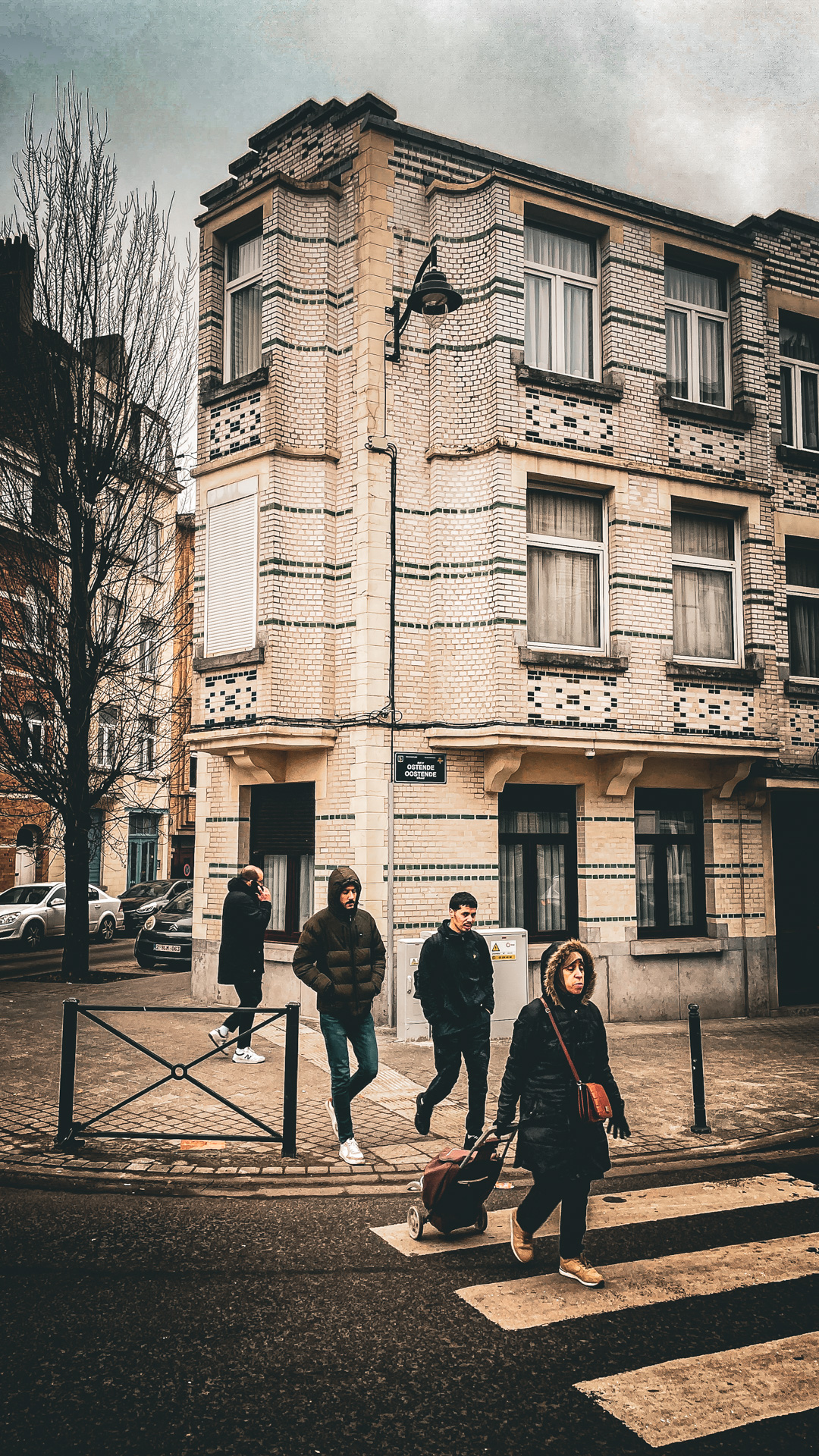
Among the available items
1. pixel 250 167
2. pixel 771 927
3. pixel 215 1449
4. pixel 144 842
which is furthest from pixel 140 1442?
pixel 144 842

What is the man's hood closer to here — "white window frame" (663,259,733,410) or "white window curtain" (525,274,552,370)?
"white window curtain" (525,274,552,370)

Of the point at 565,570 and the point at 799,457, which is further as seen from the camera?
the point at 799,457

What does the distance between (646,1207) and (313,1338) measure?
2653mm

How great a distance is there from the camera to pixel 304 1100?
819cm

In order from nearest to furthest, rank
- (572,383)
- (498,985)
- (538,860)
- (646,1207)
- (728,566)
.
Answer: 1. (646,1207)
2. (498,985)
3. (572,383)
4. (538,860)
5. (728,566)

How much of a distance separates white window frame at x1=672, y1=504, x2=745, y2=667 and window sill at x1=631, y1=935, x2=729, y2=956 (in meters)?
3.71

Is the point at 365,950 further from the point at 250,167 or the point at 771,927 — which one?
the point at 250,167

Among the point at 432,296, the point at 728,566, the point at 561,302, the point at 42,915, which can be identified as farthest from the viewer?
the point at 42,915

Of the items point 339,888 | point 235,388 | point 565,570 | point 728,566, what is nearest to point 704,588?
point 728,566

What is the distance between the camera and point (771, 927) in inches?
523

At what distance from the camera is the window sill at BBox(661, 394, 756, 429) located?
12.9 meters

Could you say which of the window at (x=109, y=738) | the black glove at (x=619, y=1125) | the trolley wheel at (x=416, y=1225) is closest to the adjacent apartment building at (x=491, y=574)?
the window at (x=109, y=738)

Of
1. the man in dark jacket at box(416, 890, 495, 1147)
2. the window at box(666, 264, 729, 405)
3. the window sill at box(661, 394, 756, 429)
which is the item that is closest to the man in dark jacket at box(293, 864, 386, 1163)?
the man in dark jacket at box(416, 890, 495, 1147)

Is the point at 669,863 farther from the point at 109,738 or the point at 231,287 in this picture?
the point at 231,287
